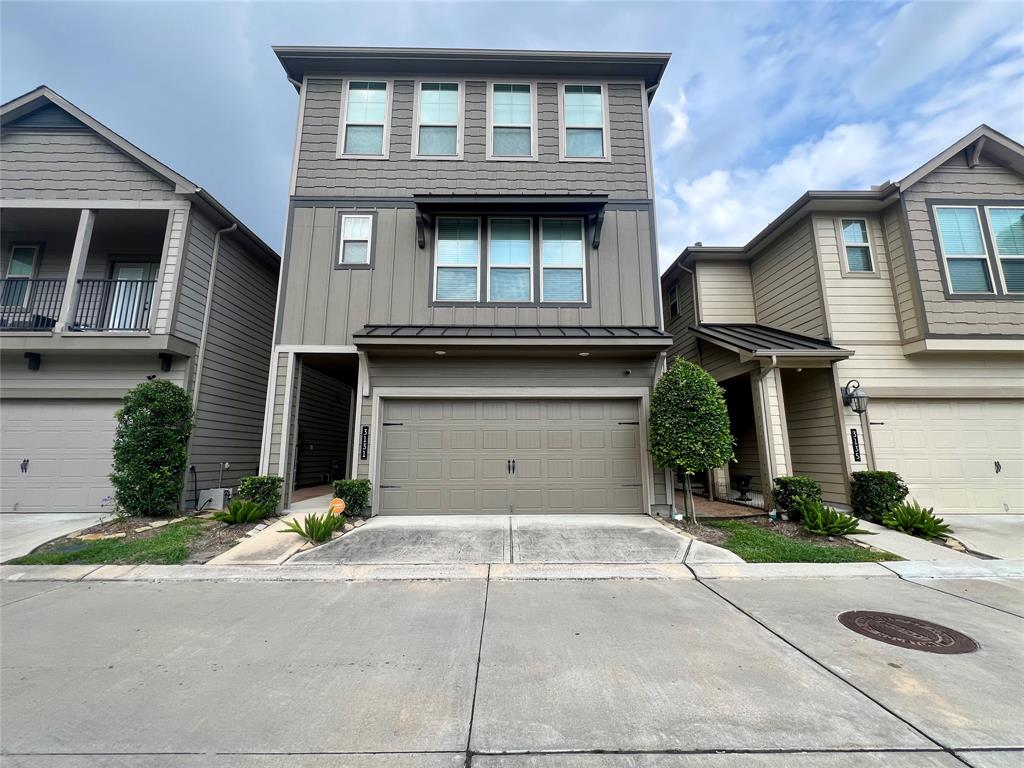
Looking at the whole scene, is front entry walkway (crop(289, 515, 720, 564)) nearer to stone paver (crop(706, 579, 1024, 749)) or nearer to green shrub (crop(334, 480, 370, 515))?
green shrub (crop(334, 480, 370, 515))

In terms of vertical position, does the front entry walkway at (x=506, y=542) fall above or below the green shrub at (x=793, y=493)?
below

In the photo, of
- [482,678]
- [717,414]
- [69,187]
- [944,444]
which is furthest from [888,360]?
[69,187]

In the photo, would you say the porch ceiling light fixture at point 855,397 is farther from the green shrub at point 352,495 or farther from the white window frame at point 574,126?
the green shrub at point 352,495

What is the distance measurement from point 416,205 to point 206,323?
510 cm

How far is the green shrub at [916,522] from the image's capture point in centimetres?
637

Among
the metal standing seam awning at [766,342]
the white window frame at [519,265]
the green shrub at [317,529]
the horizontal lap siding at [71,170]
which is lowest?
the green shrub at [317,529]

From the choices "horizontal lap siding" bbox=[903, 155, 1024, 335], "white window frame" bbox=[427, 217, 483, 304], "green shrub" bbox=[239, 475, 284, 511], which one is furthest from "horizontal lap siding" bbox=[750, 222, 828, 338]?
"green shrub" bbox=[239, 475, 284, 511]

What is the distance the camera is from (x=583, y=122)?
9094 millimetres

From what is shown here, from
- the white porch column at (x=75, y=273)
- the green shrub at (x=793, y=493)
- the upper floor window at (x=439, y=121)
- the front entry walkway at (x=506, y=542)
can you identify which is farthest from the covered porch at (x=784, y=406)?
the white porch column at (x=75, y=273)

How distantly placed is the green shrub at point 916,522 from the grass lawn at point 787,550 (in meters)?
1.53

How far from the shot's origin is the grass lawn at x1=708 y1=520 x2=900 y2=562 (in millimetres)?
5406

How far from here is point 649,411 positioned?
747cm

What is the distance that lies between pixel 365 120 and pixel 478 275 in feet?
14.3

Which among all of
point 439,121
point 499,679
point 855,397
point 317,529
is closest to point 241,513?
point 317,529
